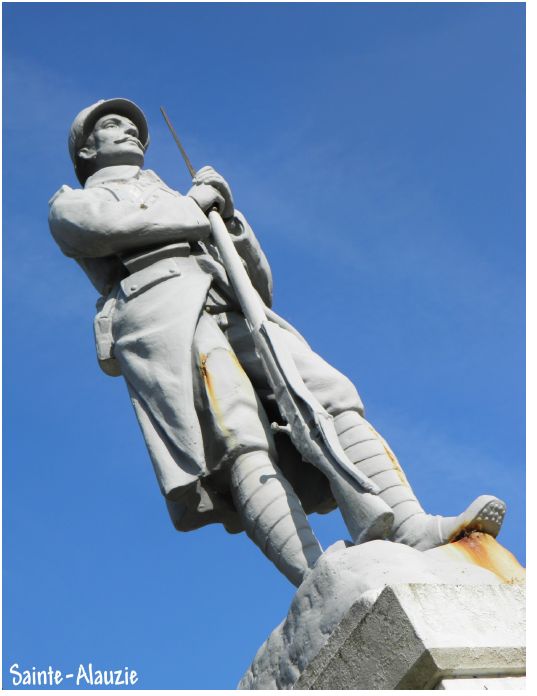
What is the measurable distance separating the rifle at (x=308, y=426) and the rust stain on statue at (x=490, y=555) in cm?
33

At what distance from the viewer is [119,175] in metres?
6.59

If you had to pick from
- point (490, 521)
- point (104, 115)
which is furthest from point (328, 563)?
point (104, 115)

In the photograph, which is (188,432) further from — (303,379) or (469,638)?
(469,638)

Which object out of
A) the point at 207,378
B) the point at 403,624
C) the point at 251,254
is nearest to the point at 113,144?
the point at 251,254

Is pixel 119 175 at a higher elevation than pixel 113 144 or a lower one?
lower

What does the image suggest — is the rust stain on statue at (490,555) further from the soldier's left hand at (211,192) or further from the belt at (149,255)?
the soldier's left hand at (211,192)

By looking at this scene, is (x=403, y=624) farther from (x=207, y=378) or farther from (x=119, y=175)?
(x=119, y=175)

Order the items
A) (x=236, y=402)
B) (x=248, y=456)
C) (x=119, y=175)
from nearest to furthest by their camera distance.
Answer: (x=248, y=456)
(x=236, y=402)
(x=119, y=175)

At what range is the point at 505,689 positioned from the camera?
3.70 m

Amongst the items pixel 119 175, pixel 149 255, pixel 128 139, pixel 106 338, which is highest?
pixel 128 139

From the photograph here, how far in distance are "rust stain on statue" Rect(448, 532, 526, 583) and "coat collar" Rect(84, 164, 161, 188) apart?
320cm

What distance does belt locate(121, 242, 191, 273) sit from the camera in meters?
6.05

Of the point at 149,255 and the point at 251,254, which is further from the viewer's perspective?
the point at 251,254

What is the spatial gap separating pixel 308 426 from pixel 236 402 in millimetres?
523
